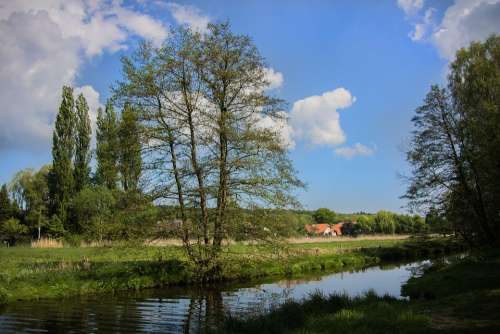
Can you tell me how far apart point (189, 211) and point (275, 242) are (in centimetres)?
505

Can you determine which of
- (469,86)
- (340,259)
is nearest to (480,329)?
(469,86)

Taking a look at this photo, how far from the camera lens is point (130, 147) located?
24.0 m

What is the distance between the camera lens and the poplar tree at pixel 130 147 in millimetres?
23859

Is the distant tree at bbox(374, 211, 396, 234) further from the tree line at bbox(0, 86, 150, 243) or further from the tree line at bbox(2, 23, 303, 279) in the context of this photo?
the tree line at bbox(2, 23, 303, 279)

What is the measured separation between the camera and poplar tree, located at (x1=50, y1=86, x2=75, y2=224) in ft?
164

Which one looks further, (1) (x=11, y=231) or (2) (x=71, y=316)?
(1) (x=11, y=231)

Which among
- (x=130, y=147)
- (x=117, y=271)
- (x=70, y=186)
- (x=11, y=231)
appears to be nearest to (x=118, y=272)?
(x=117, y=271)

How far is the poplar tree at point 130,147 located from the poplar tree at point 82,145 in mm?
30339

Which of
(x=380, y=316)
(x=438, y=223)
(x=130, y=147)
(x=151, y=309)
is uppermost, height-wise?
(x=130, y=147)

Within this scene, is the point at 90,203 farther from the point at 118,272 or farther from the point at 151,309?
the point at 151,309

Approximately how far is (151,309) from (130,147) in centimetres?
989

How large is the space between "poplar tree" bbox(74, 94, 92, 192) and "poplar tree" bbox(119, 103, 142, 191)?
99.5 feet

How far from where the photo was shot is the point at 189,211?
23703 millimetres

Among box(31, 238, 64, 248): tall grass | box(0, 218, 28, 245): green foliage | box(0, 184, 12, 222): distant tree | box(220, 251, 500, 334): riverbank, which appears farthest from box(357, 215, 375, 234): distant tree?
box(220, 251, 500, 334): riverbank
